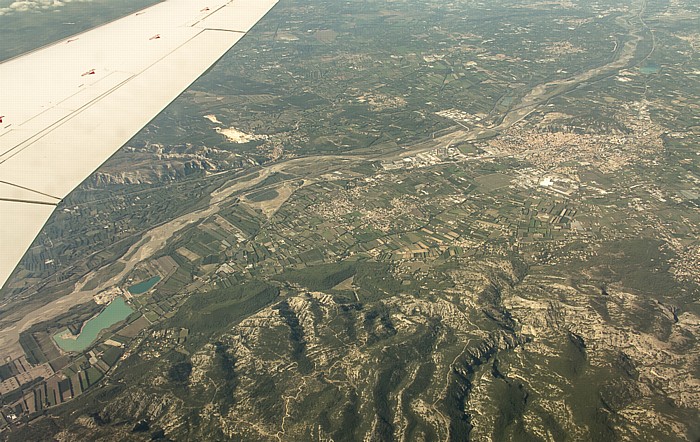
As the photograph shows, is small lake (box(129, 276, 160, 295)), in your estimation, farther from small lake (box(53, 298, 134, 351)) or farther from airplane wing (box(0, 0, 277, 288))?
airplane wing (box(0, 0, 277, 288))

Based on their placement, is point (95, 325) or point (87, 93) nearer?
point (87, 93)

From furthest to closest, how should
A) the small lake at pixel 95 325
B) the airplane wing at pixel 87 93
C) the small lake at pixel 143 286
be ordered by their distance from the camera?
the small lake at pixel 143 286 < the small lake at pixel 95 325 < the airplane wing at pixel 87 93

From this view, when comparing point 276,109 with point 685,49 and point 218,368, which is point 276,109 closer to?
point 218,368

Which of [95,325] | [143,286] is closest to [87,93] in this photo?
[95,325]

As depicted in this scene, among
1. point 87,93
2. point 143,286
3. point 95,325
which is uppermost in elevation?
point 87,93

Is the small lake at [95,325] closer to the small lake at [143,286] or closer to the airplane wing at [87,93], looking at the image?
the small lake at [143,286]

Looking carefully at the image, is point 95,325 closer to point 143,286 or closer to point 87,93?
point 143,286

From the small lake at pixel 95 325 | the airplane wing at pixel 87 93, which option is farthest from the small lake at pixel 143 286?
the airplane wing at pixel 87 93

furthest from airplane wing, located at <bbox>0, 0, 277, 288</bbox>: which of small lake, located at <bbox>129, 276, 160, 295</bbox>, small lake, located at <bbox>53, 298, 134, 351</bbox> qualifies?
small lake, located at <bbox>129, 276, 160, 295</bbox>
